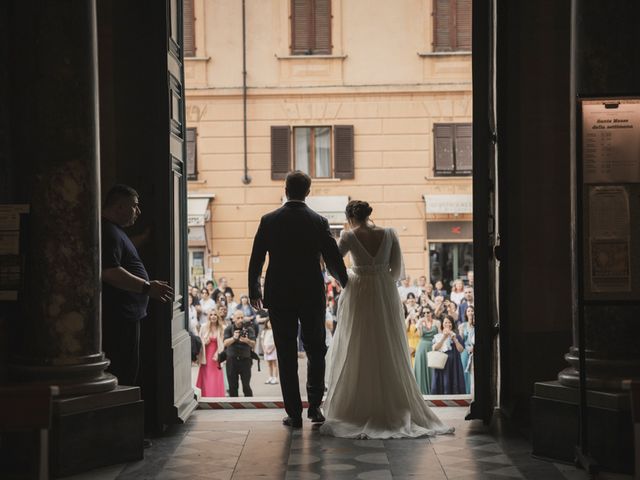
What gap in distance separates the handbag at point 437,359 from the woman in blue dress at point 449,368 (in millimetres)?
46

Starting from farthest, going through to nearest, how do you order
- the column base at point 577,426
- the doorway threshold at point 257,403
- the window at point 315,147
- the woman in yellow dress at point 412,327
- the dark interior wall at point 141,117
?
1. the window at point 315,147
2. the woman in yellow dress at point 412,327
3. the doorway threshold at point 257,403
4. the dark interior wall at point 141,117
5. the column base at point 577,426

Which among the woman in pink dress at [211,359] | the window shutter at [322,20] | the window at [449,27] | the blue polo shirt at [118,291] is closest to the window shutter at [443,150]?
the window at [449,27]

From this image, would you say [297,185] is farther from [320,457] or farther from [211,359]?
[211,359]

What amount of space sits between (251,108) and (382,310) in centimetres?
1402

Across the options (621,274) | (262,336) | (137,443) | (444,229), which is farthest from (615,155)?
(444,229)

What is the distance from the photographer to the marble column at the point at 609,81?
4730mm

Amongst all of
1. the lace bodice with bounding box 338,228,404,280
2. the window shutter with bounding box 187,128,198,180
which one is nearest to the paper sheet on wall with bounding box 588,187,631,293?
the lace bodice with bounding box 338,228,404,280

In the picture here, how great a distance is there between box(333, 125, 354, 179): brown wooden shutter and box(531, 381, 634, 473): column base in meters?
14.8

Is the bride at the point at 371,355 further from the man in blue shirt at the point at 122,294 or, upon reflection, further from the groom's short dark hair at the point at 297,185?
the man in blue shirt at the point at 122,294

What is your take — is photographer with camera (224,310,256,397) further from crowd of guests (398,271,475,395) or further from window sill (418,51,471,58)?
window sill (418,51,471,58)

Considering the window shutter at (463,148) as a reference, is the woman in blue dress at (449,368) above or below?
below

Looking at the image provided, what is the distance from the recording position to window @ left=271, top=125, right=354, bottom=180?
1955cm

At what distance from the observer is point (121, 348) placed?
5273 millimetres

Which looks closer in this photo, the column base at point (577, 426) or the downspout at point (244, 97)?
the column base at point (577, 426)
